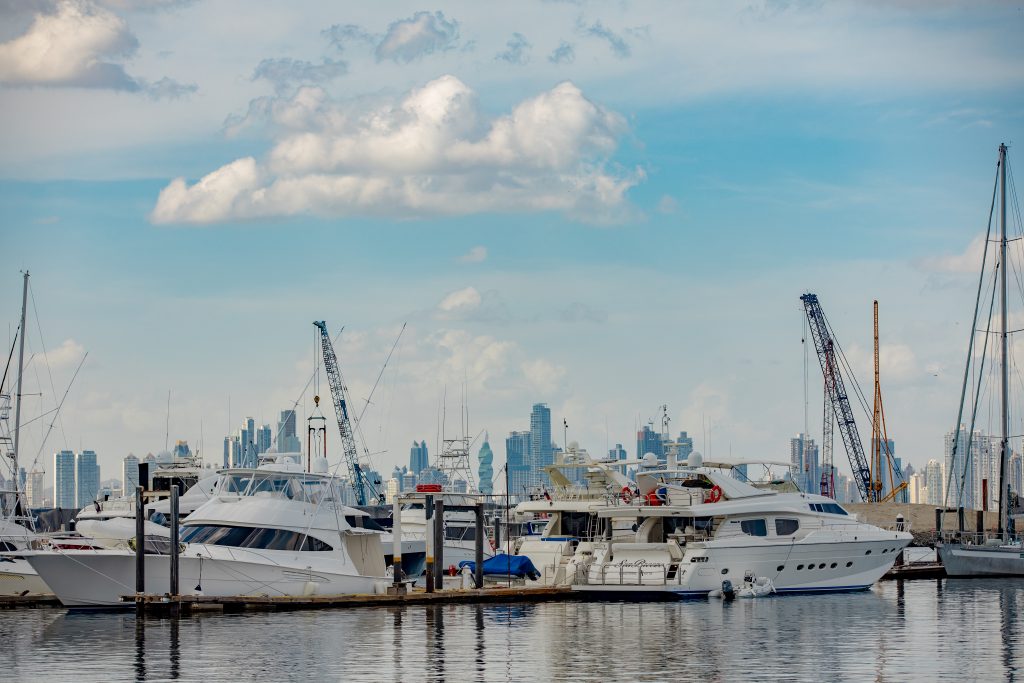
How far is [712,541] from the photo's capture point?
5103 cm

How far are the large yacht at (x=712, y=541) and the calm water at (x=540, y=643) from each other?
4.91 ft

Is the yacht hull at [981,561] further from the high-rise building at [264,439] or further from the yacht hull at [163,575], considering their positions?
the high-rise building at [264,439]

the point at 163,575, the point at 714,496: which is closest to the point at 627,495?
the point at 714,496

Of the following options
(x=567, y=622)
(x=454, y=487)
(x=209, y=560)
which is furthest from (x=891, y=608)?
(x=454, y=487)

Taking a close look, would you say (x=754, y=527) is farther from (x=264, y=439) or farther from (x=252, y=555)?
(x=264, y=439)

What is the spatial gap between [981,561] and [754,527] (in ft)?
60.7

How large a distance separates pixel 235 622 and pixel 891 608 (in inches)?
864

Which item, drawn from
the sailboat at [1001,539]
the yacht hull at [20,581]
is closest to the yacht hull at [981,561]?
the sailboat at [1001,539]

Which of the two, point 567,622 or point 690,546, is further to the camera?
point 690,546

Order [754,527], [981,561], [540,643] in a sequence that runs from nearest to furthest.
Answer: [540,643] → [754,527] → [981,561]

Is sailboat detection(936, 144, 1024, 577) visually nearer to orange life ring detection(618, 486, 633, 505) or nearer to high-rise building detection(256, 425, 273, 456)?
orange life ring detection(618, 486, 633, 505)

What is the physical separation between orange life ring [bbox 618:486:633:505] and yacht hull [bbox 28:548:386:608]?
12491 mm

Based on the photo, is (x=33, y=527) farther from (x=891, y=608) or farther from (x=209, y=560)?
(x=891, y=608)

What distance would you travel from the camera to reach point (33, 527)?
2143 inches
